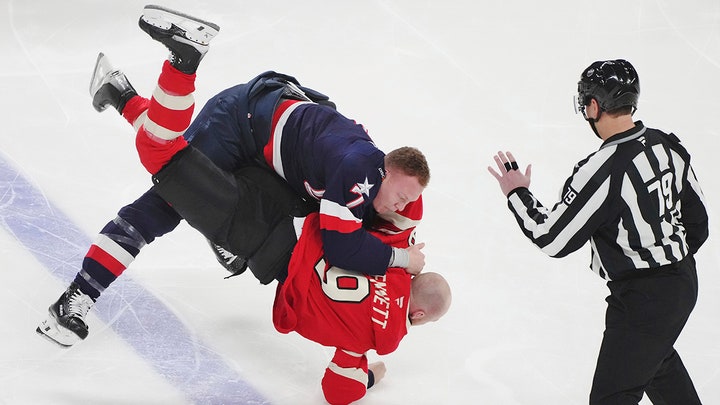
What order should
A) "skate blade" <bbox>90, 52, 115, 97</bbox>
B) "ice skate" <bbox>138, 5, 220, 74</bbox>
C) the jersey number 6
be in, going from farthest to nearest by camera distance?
"skate blade" <bbox>90, 52, 115, 97</bbox> < the jersey number 6 < "ice skate" <bbox>138, 5, 220, 74</bbox>

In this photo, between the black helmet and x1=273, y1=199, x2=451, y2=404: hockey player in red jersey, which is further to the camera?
x1=273, y1=199, x2=451, y2=404: hockey player in red jersey

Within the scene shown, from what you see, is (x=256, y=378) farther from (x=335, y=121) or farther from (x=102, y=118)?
(x=102, y=118)

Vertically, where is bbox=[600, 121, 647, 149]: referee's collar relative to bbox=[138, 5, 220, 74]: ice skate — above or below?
above

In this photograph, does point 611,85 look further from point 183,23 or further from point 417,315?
point 183,23

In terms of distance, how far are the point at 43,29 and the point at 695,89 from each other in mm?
3712

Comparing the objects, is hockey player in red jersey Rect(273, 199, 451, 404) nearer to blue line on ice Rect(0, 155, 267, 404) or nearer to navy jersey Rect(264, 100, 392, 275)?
navy jersey Rect(264, 100, 392, 275)

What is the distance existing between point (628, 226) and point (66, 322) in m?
1.82

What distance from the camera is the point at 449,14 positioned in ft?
19.8

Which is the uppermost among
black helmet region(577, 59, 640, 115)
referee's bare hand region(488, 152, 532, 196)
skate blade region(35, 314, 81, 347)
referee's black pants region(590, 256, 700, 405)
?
black helmet region(577, 59, 640, 115)

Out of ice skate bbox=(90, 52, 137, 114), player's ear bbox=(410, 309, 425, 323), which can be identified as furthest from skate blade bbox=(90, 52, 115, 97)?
player's ear bbox=(410, 309, 425, 323)

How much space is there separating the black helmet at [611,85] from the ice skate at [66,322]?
178 centimetres

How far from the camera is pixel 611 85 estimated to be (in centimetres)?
292

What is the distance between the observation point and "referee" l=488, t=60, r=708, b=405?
112 inches

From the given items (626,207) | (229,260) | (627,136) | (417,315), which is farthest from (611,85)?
(229,260)
